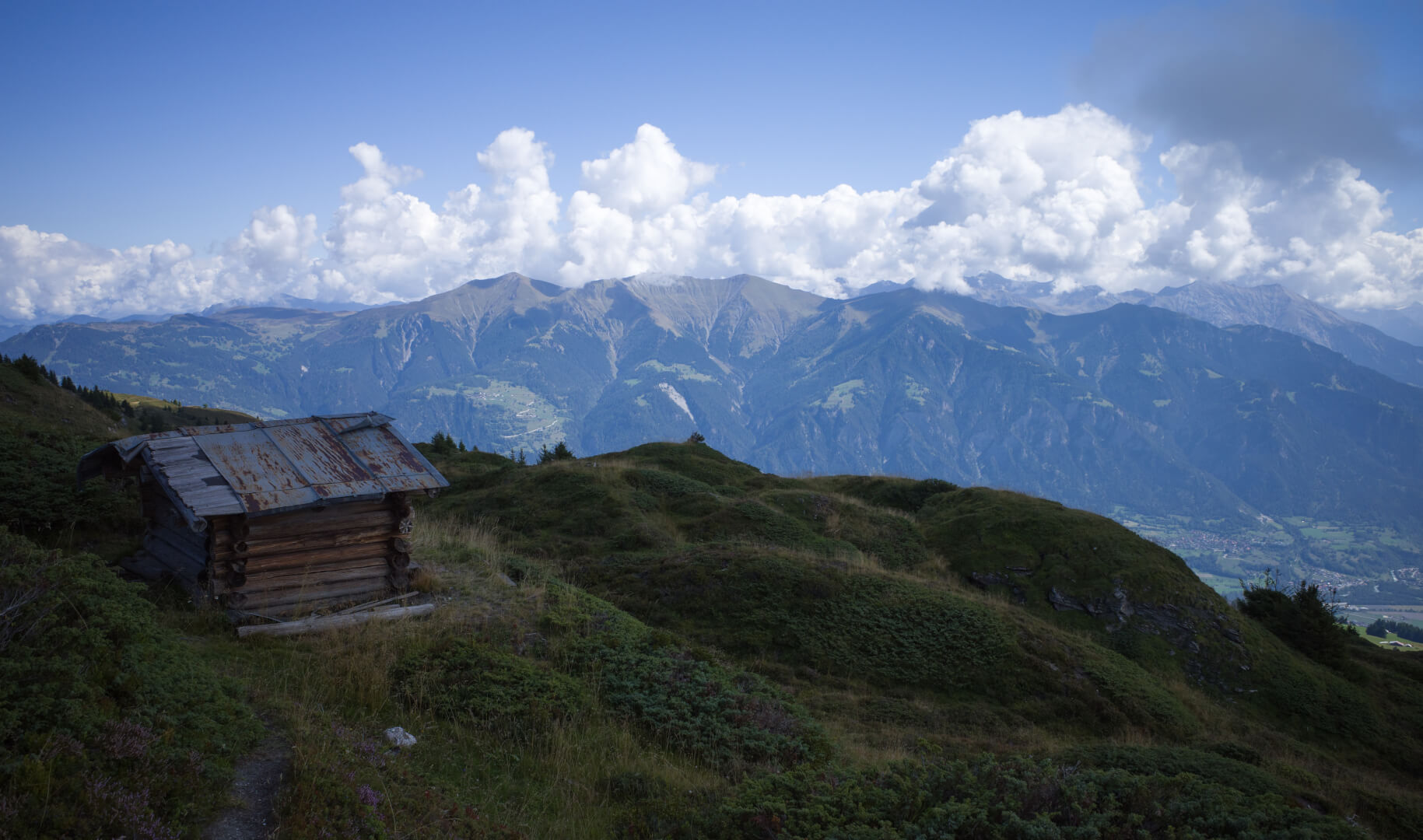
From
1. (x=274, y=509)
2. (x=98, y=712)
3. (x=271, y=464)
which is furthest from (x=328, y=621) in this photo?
(x=98, y=712)

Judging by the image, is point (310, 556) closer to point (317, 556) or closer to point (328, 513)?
point (317, 556)

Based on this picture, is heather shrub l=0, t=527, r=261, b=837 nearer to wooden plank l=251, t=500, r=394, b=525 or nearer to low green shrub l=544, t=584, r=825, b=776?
wooden plank l=251, t=500, r=394, b=525

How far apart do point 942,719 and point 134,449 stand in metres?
16.9

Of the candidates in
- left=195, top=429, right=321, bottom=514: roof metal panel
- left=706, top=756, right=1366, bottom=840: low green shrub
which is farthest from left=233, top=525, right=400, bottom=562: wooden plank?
left=706, top=756, right=1366, bottom=840: low green shrub

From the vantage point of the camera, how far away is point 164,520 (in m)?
13.9

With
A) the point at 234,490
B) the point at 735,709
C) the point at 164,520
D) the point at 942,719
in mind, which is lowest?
the point at 942,719

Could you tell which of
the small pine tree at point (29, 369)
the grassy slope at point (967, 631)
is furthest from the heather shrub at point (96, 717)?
the small pine tree at point (29, 369)

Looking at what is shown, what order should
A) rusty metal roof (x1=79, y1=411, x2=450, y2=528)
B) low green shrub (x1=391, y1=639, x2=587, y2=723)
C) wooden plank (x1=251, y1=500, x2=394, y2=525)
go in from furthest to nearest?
wooden plank (x1=251, y1=500, x2=394, y2=525), rusty metal roof (x1=79, y1=411, x2=450, y2=528), low green shrub (x1=391, y1=639, x2=587, y2=723)

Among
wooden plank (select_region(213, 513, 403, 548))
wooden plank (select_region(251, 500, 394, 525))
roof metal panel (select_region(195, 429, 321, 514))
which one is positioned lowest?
wooden plank (select_region(213, 513, 403, 548))

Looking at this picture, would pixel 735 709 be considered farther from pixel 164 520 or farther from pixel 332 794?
pixel 164 520

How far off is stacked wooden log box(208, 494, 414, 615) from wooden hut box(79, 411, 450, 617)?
2 cm

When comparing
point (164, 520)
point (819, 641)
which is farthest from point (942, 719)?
point (164, 520)

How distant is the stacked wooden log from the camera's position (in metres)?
12.3

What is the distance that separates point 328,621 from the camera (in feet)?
40.0
